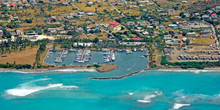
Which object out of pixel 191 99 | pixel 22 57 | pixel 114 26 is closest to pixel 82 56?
pixel 22 57

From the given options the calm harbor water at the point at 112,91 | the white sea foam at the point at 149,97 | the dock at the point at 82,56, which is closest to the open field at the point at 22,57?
the calm harbor water at the point at 112,91

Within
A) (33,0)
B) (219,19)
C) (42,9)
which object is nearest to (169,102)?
(219,19)

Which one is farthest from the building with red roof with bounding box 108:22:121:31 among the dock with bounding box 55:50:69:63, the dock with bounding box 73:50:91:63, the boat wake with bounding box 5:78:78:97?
the boat wake with bounding box 5:78:78:97

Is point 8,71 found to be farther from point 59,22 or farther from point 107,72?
point 59,22

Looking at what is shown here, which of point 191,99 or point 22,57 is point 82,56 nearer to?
point 22,57

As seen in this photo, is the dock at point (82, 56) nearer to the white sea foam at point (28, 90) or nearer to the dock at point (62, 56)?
the dock at point (62, 56)

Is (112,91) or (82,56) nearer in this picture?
(112,91)

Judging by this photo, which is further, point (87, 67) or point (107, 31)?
point (107, 31)
